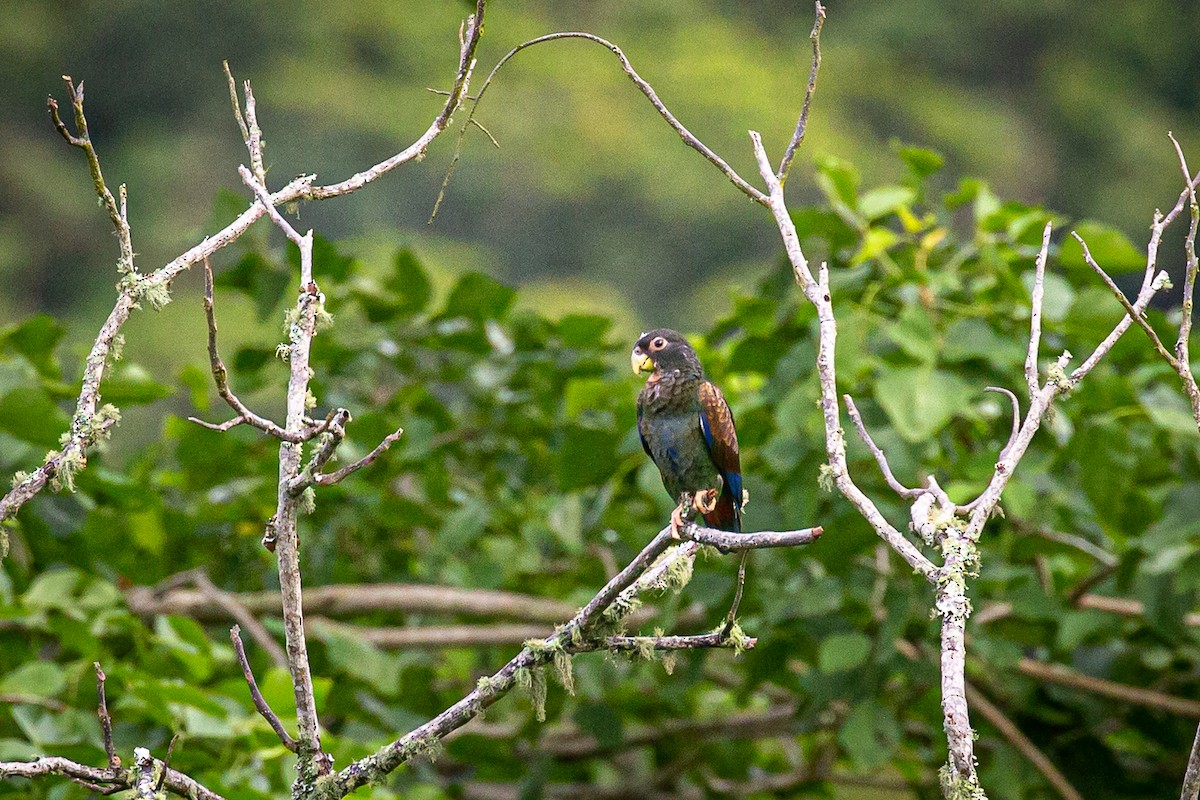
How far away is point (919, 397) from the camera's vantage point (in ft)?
7.23

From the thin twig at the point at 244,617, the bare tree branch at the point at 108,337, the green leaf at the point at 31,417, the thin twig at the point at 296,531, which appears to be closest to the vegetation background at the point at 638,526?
the green leaf at the point at 31,417

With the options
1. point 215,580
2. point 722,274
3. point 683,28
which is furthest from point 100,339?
point 683,28

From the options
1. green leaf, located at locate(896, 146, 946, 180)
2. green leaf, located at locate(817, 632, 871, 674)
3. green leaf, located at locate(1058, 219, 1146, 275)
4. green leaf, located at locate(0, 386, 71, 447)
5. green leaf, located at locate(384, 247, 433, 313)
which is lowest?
green leaf, located at locate(817, 632, 871, 674)

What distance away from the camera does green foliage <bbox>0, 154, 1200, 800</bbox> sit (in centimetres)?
220

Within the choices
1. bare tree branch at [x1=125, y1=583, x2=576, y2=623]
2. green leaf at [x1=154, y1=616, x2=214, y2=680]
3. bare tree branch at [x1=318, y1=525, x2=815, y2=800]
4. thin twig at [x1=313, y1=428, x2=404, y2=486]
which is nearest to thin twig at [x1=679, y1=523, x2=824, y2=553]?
bare tree branch at [x1=318, y1=525, x2=815, y2=800]

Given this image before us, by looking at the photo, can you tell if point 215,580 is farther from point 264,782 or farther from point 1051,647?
point 1051,647

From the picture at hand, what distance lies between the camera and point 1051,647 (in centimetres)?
264

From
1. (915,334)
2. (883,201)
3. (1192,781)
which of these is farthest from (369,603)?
(1192,781)

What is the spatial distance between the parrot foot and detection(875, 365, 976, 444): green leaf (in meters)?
0.55

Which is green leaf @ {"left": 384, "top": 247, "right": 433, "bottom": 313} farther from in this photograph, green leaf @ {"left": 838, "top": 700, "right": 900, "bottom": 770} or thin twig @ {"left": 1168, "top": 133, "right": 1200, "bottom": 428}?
thin twig @ {"left": 1168, "top": 133, "right": 1200, "bottom": 428}

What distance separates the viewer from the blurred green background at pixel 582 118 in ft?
35.8

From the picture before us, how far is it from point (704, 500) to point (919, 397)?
67 centimetres

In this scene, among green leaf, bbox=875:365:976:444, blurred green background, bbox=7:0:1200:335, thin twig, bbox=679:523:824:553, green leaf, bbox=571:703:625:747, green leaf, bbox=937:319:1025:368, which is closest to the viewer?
thin twig, bbox=679:523:824:553

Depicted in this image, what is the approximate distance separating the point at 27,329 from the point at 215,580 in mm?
904
